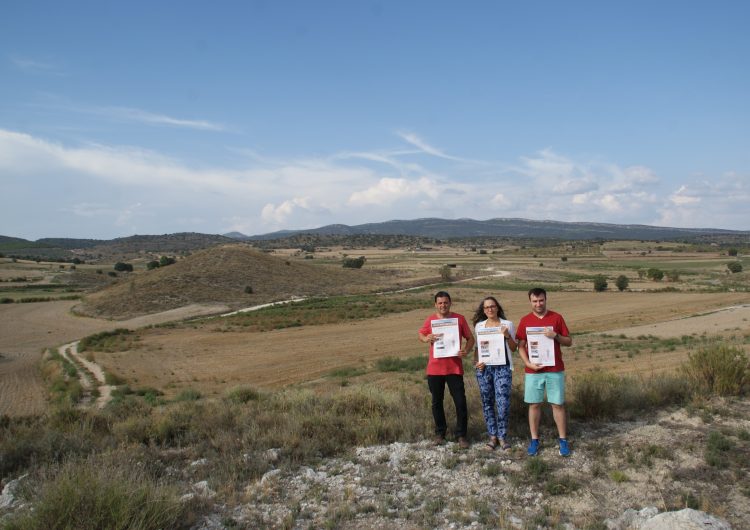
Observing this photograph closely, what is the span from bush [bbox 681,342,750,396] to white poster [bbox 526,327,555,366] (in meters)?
3.77

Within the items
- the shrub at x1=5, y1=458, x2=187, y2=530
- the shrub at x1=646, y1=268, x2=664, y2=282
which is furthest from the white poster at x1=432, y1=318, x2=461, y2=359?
the shrub at x1=646, y1=268, x2=664, y2=282

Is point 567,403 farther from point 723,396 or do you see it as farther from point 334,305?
point 334,305

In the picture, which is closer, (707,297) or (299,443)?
(299,443)

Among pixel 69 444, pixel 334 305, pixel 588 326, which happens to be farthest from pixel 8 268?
pixel 69 444

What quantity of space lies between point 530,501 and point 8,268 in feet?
408

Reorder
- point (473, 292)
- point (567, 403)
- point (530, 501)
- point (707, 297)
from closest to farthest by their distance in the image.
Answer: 1. point (530, 501)
2. point (567, 403)
3. point (707, 297)
4. point (473, 292)

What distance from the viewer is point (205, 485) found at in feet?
18.2

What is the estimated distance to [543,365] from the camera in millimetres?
6059

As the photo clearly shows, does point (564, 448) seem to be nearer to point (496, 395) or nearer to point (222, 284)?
point (496, 395)

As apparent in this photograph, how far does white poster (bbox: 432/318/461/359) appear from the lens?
645 centimetres

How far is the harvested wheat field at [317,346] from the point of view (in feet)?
73.4

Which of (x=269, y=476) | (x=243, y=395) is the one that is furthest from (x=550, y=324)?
(x=243, y=395)

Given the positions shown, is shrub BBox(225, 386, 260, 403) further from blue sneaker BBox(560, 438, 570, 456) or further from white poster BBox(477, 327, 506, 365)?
blue sneaker BBox(560, 438, 570, 456)

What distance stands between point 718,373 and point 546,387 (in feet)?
13.7
